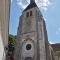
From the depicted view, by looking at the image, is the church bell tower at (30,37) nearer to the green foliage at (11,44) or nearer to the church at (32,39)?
the church at (32,39)

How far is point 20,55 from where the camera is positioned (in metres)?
27.9

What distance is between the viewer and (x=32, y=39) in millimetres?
28172

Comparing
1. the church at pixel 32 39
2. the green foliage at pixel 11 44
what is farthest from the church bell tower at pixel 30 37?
the green foliage at pixel 11 44

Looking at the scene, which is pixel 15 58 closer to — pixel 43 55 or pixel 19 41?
pixel 19 41

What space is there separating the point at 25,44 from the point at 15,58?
3.40m

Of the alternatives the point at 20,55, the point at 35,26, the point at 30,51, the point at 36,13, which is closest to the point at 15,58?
the point at 20,55

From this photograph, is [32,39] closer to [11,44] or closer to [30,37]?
[30,37]

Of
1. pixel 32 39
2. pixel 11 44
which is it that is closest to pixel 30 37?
pixel 32 39

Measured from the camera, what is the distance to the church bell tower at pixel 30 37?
26.6m

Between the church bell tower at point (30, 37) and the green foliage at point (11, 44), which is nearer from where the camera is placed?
the church bell tower at point (30, 37)

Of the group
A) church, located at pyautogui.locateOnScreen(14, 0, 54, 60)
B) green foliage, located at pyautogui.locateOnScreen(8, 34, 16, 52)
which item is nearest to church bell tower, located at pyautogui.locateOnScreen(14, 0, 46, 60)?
church, located at pyautogui.locateOnScreen(14, 0, 54, 60)

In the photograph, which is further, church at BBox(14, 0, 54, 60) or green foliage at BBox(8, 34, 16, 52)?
green foliage at BBox(8, 34, 16, 52)

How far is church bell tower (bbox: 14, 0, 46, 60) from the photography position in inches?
1046

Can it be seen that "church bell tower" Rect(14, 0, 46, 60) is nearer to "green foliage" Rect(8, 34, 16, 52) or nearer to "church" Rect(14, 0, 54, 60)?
"church" Rect(14, 0, 54, 60)
